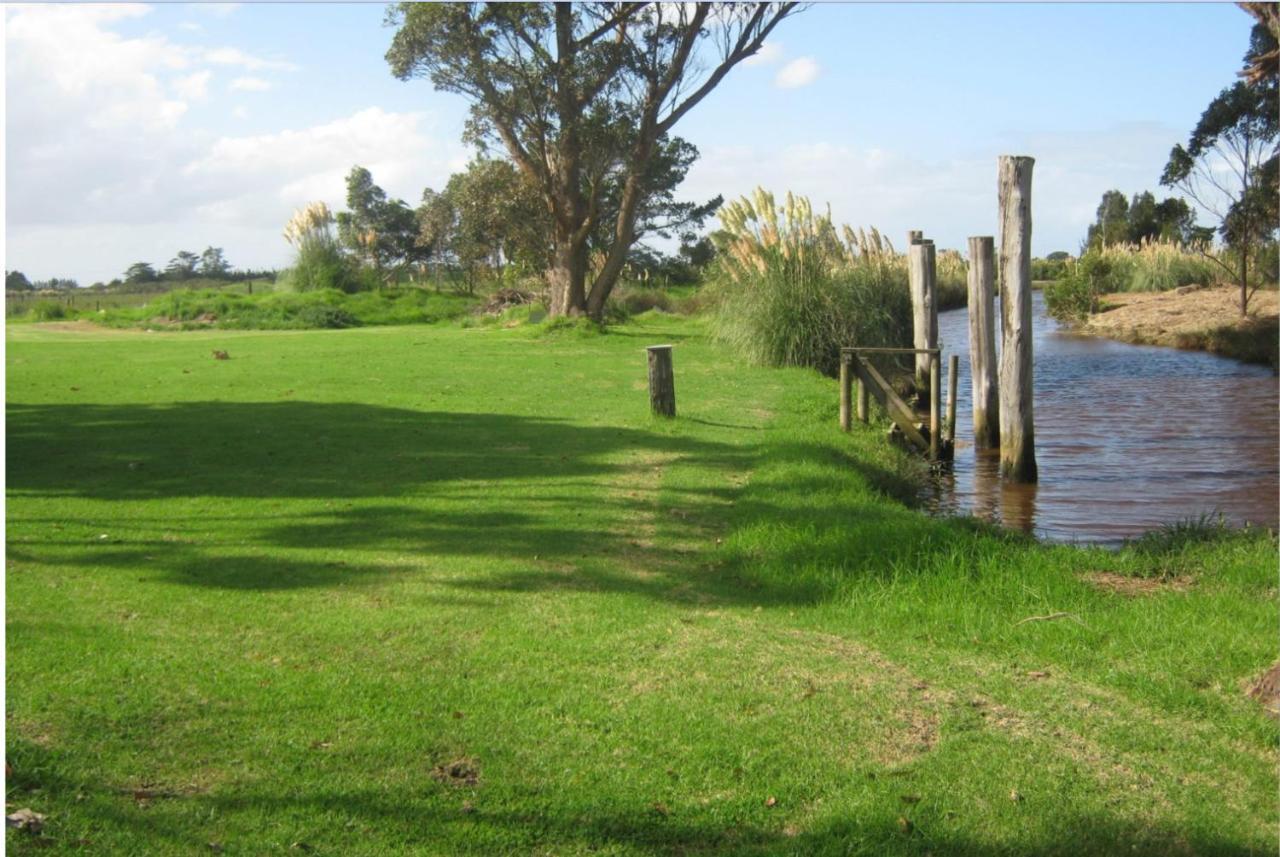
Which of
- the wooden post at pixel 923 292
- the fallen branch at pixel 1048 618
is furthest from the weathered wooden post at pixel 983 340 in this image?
the fallen branch at pixel 1048 618

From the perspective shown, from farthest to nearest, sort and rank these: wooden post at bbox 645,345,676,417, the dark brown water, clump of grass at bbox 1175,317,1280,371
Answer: clump of grass at bbox 1175,317,1280,371 < wooden post at bbox 645,345,676,417 < the dark brown water

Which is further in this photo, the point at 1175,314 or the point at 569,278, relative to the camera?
the point at 1175,314

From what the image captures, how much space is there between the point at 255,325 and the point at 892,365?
64.3 ft

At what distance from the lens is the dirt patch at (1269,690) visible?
5.06 m

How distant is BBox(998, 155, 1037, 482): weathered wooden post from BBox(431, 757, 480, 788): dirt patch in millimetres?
8967

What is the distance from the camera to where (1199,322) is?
3064cm

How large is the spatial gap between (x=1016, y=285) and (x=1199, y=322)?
2120 centimetres

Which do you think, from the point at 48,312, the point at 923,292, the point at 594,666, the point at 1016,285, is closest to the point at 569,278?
the point at 923,292

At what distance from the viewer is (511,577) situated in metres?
7.06

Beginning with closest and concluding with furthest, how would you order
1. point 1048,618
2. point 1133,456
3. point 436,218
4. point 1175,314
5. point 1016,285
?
1. point 1048,618
2. point 1016,285
3. point 1133,456
4. point 1175,314
5. point 436,218

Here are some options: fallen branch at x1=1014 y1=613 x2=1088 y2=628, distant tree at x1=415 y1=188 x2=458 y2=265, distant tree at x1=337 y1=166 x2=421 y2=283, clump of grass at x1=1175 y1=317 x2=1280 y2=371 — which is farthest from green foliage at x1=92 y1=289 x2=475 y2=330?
fallen branch at x1=1014 y1=613 x2=1088 y2=628

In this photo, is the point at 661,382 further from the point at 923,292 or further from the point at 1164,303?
the point at 1164,303

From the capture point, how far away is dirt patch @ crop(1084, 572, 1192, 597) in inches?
279

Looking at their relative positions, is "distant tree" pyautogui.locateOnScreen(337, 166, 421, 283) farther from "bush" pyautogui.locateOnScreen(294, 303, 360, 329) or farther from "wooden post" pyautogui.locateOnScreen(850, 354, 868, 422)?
"wooden post" pyautogui.locateOnScreen(850, 354, 868, 422)
